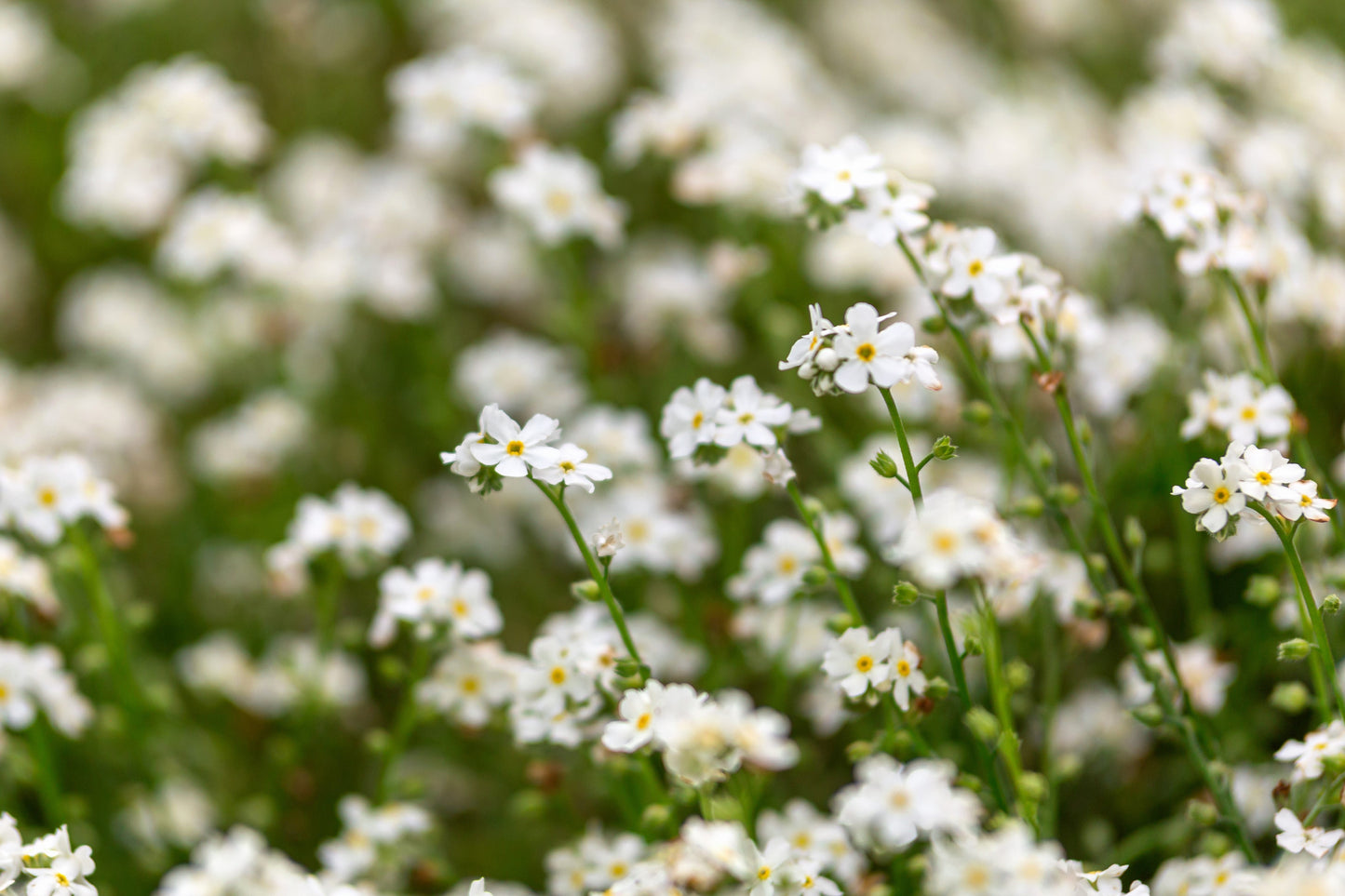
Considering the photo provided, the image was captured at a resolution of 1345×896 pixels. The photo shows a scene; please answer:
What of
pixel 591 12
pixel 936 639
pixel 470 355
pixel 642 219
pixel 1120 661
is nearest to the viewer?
pixel 936 639

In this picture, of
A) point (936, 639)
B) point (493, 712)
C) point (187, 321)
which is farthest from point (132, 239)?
point (936, 639)

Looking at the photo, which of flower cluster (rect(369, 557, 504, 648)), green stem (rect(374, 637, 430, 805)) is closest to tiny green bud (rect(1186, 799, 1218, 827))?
flower cluster (rect(369, 557, 504, 648))

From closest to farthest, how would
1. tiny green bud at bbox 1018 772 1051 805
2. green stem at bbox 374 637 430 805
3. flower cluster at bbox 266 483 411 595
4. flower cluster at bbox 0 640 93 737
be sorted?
tiny green bud at bbox 1018 772 1051 805 < flower cluster at bbox 0 640 93 737 < green stem at bbox 374 637 430 805 < flower cluster at bbox 266 483 411 595

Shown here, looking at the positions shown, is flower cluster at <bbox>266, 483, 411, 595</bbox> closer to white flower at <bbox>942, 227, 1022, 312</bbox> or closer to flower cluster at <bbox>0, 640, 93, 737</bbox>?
flower cluster at <bbox>0, 640, 93, 737</bbox>

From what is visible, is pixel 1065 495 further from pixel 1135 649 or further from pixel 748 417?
pixel 748 417

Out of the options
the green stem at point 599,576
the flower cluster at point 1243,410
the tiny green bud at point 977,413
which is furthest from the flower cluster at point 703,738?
the flower cluster at point 1243,410

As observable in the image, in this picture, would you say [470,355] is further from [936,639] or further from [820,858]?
[820,858]
